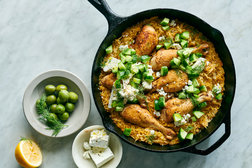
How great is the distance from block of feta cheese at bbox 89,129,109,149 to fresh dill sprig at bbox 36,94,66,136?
1.63 feet

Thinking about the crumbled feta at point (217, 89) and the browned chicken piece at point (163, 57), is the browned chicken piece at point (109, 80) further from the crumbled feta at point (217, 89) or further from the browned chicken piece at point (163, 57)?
the crumbled feta at point (217, 89)

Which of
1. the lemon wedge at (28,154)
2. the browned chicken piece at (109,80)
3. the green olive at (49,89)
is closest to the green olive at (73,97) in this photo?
the green olive at (49,89)

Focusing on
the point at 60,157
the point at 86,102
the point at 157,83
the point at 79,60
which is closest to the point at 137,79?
the point at 157,83

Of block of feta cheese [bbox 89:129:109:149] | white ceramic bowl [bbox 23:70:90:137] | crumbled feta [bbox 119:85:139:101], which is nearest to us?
crumbled feta [bbox 119:85:139:101]

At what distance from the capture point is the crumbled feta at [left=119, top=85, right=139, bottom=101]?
3.68 metres

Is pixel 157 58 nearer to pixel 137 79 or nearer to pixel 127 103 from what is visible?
pixel 137 79

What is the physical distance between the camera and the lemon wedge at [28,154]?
4.04 m

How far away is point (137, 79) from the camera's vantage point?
3754 mm

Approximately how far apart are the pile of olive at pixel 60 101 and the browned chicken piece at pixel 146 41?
116 centimetres

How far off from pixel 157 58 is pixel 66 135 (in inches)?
65.6

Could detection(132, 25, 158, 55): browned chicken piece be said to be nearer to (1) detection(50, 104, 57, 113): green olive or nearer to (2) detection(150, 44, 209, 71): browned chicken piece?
(2) detection(150, 44, 209, 71): browned chicken piece

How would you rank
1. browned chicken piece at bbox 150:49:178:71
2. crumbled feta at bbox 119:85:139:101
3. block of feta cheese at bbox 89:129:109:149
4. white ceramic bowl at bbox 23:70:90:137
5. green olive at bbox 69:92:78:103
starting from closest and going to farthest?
crumbled feta at bbox 119:85:139:101 < browned chicken piece at bbox 150:49:178:71 < block of feta cheese at bbox 89:129:109:149 < white ceramic bowl at bbox 23:70:90:137 < green olive at bbox 69:92:78:103

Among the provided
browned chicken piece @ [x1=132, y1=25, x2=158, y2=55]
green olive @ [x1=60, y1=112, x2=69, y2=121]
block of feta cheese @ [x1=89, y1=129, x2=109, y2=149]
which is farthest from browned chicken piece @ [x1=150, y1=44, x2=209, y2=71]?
green olive @ [x1=60, y1=112, x2=69, y2=121]

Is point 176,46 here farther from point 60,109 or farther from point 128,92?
point 60,109
